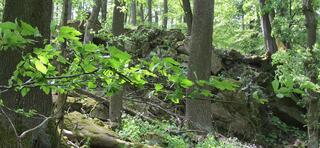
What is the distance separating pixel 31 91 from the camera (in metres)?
4.04

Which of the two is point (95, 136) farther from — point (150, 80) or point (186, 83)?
point (186, 83)

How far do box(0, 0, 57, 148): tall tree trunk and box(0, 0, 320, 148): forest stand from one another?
0.01 metres

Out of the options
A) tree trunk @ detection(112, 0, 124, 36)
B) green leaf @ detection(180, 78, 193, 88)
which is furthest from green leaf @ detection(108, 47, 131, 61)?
tree trunk @ detection(112, 0, 124, 36)

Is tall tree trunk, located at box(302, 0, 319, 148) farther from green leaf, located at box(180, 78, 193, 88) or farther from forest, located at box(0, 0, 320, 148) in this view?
green leaf, located at box(180, 78, 193, 88)

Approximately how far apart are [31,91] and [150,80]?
1.58m

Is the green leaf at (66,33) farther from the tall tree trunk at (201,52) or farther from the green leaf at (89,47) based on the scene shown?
the tall tree trunk at (201,52)

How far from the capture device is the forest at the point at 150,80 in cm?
179

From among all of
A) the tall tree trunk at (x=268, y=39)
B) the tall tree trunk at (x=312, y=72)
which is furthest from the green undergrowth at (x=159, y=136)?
the tall tree trunk at (x=268, y=39)

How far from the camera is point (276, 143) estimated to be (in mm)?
14289

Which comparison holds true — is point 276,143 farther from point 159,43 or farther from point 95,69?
point 95,69

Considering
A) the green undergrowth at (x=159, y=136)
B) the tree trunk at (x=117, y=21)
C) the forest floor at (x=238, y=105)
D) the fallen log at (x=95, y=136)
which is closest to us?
the fallen log at (x=95, y=136)

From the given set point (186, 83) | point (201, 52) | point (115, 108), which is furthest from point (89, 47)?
point (201, 52)

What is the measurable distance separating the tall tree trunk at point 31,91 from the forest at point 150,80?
10 mm

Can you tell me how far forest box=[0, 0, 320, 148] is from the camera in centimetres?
179
